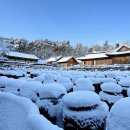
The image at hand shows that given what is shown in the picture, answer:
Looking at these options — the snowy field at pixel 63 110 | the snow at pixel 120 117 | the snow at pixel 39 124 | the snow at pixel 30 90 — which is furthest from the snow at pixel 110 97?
the snow at pixel 39 124

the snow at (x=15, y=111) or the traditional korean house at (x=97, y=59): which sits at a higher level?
the traditional korean house at (x=97, y=59)

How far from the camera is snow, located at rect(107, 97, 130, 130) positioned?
2.63 meters

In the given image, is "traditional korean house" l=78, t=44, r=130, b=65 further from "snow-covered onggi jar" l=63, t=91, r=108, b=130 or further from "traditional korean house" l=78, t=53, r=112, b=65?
"snow-covered onggi jar" l=63, t=91, r=108, b=130

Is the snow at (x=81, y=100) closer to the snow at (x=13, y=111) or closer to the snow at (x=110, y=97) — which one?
the snow at (x=13, y=111)

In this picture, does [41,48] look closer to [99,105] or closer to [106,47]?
[106,47]

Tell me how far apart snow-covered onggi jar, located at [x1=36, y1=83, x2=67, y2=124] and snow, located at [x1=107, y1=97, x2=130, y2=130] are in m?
2.26

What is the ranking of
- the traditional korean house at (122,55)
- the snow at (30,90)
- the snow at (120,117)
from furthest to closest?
the traditional korean house at (122,55)
the snow at (30,90)
the snow at (120,117)

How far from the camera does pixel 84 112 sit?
13.0 ft

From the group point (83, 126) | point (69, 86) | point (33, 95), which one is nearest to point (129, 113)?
point (83, 126)

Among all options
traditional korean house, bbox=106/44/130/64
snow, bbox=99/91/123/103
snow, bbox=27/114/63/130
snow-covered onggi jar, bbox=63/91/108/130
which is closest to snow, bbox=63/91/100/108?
snow-covered onggi jar, bbox=63/91/108/130

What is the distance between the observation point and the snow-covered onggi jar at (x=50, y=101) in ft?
16.1

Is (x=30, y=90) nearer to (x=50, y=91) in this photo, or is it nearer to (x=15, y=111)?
(x=50, y=91)

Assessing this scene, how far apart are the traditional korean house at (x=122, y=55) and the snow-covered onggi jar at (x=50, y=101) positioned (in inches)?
1580

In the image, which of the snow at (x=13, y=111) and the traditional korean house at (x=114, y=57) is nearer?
the snow at (x=13, y=111)
